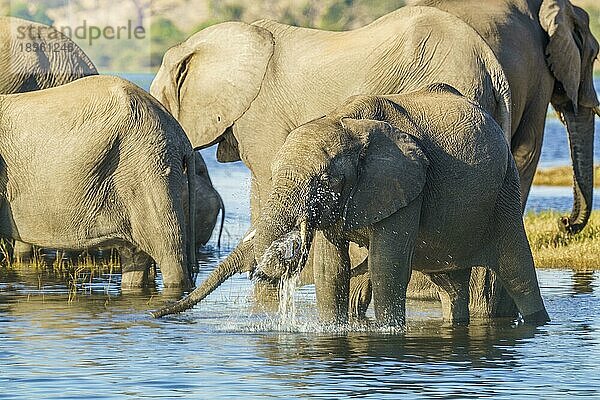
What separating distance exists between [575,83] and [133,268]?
13.2ft

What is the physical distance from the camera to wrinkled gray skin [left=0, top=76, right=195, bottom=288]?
11602 millimetres


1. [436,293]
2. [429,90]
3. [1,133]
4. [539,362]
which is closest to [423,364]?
[539,362]

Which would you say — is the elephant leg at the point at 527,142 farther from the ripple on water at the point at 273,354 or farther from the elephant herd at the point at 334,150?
the ripple on water at the point at 273,354

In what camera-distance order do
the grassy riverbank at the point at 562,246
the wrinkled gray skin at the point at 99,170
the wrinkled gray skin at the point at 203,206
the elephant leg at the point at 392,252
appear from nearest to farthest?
the elephant leg at the point at 392,252 → the wrinkled gray skin at the point at 99,170 → the grassy riverbank at the point at 562,246 → the wrinkled gray skin at the point at 203,206

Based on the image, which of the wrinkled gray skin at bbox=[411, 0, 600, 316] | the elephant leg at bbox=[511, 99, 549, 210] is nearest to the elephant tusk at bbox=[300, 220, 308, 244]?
the wrinkled gray skin at bbox=[411, 0, 600, 316]

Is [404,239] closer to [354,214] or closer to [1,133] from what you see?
[354,214]

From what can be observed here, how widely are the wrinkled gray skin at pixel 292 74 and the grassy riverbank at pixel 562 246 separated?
2693mm

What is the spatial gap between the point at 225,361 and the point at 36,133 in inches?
144

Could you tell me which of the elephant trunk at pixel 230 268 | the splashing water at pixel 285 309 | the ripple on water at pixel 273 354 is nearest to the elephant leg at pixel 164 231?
→ the ripple on water at pixel 273 354

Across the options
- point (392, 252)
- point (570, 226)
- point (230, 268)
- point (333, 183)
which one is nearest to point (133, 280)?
point (230, 268)

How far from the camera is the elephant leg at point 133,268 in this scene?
40.0 feet

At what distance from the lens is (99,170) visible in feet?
38.2

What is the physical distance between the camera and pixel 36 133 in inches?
463

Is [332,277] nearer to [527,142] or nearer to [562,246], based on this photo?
[527,142]
